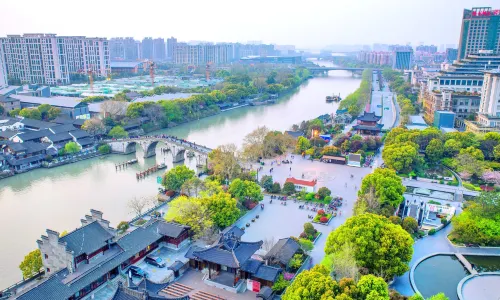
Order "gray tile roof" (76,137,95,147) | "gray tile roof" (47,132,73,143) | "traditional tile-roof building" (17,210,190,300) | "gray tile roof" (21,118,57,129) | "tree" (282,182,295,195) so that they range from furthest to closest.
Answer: "gray tile roof" (21,118,57,129)
"gray tile roof" (76,137,95,147)
"gray tile roof" (47,132,73,143)
"tree" (282,182,295,195)
"traditional tile-roof building" (17,210,190,300)

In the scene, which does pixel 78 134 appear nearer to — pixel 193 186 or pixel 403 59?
pixel 193 186

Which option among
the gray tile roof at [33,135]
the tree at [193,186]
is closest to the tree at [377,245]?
the tree at [193,186]

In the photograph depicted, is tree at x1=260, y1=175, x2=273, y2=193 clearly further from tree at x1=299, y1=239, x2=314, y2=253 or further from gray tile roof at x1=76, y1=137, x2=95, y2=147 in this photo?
gray tile roof at x1=76, y1=137, x2=95, y2=147

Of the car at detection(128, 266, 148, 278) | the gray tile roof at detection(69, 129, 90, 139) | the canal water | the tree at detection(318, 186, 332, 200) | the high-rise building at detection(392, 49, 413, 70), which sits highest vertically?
the high-rise building at detection(392, 49, 413, 70)

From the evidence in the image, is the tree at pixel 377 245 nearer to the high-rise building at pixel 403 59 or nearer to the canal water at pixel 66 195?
the canal water at pixel 66 195

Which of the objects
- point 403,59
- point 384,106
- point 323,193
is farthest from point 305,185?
point 403,59

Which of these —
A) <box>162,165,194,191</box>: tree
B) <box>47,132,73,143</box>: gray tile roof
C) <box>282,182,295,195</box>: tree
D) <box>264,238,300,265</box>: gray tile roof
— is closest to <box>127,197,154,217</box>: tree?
<box>162,165,194,191</box>: tree
